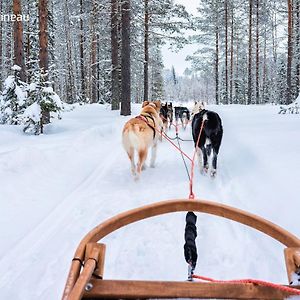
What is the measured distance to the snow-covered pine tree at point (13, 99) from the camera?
410 inches

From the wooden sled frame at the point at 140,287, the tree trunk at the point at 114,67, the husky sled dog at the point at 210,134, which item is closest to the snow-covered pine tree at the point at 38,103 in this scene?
the husky sled dog at the point at 210,134

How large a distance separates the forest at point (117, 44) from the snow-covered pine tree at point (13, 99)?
0.03 metres

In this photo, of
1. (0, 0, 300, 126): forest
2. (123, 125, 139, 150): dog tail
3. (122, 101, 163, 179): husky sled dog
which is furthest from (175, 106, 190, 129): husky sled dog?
(123, 125, 139, 150): dog tail

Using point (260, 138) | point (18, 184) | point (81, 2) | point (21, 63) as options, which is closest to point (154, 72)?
point (81, 2)

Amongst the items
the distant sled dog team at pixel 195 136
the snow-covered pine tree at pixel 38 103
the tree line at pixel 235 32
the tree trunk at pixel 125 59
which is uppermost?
the tree line at pixel 235 32

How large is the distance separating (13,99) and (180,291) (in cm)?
1017

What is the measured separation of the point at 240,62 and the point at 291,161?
128 feet

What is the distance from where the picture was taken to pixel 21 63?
1321 centimetres

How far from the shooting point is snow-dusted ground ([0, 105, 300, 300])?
10.1 feet

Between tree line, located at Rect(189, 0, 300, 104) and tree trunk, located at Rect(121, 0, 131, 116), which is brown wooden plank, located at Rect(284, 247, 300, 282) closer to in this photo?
tree trunk, located at Rect(121, 0, 131, 116)

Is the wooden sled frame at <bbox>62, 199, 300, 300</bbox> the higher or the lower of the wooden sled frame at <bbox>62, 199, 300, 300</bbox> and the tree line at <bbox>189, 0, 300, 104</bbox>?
the lower

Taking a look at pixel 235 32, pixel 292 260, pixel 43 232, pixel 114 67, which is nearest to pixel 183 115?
pixel 114 67

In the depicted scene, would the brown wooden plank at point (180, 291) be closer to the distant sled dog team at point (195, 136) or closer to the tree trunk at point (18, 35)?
the distant sled dog team at point (195, 136)

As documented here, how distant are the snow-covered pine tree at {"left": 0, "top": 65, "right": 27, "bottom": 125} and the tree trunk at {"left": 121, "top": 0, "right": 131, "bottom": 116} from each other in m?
4.50
